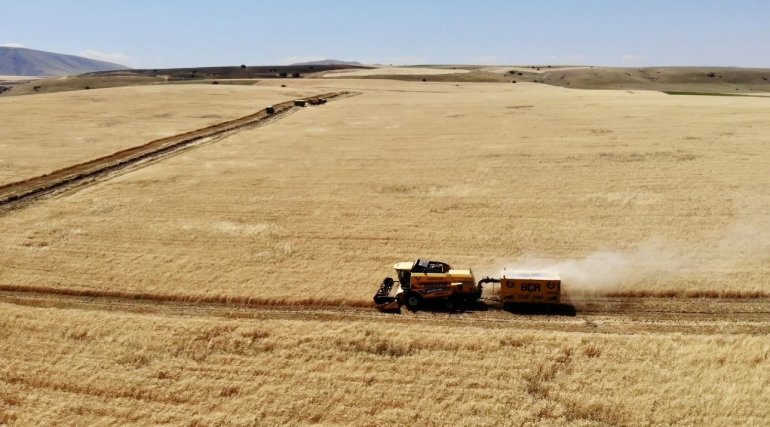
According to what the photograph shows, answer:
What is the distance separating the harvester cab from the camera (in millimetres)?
22250

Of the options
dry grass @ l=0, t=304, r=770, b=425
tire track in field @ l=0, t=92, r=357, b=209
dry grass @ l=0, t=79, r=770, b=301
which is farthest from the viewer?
tire track in field @ l=0, t=92, r=357, b=209

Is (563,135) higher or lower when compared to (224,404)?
higher

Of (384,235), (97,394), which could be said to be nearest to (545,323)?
(384,235)

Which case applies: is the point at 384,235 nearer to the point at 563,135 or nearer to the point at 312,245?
the point at 312,245

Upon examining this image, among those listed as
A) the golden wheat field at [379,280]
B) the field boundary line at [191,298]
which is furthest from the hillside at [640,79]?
the field boundary line at [191,298]

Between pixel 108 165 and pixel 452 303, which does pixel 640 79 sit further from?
pixel 452 303

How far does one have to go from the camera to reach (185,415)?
15812 millimetres

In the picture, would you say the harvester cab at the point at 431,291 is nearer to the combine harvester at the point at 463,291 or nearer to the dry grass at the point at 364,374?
the combine harvester at the point at 463,291

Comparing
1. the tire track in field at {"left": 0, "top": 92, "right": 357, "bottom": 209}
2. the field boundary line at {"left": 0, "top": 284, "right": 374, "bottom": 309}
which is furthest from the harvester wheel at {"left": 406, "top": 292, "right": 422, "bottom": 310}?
the tire track in field at {"left": 0, "top": 92, "right": 357, "bottom": 209}

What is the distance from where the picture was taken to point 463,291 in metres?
22.2

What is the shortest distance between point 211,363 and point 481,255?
565 inches

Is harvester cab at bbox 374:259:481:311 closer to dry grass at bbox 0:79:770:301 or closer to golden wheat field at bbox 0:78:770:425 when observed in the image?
golden wheat field at bbox 0:78:770:425

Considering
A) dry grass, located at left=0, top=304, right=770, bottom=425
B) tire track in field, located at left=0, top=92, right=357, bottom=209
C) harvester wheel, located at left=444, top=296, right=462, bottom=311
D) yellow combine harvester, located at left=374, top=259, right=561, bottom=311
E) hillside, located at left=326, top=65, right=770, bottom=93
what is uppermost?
hillside, located at left=326, top=65, right=770, bottom=93

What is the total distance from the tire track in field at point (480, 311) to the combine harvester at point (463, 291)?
20.0 inches
